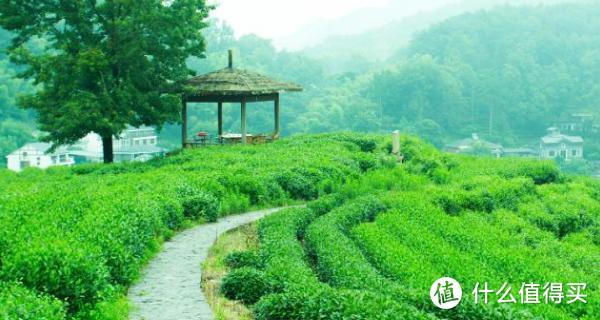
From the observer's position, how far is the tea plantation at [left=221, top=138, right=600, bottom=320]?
8203mm

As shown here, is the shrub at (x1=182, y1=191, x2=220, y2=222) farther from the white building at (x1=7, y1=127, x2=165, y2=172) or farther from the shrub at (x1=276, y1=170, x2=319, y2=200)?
the white building at (x1=7, y1=127, x2=165, y2=172)

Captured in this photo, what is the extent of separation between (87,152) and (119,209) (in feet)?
145

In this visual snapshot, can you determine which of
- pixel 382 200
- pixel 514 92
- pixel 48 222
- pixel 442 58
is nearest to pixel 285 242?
pixel 48 222

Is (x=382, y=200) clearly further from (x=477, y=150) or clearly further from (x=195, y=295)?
(x=477, y=150)

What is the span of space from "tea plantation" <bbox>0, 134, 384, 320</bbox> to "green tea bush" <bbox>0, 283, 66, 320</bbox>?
1 cm

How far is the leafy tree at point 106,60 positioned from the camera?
21.6m

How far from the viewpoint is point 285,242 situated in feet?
38.1

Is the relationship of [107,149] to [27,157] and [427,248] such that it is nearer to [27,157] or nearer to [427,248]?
[427,248]

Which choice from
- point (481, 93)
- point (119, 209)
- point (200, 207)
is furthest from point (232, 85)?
point (481, 93)

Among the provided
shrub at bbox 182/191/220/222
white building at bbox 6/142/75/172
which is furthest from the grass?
white building at bbox 6/142/75/172

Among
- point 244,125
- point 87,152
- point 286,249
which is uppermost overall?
point 244,125

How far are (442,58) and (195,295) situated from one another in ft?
273

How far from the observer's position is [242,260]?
1096cm

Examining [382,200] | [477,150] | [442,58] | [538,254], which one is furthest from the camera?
[442,58]
